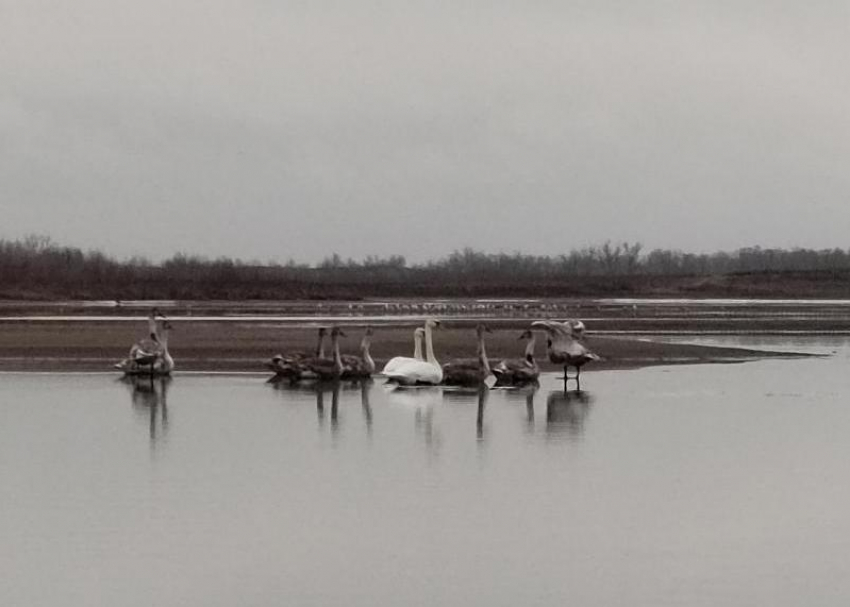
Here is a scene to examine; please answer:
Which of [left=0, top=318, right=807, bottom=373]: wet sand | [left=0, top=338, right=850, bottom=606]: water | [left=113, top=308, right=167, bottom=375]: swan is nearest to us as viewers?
[left=0, top=338, right=850, bottom=606]: water

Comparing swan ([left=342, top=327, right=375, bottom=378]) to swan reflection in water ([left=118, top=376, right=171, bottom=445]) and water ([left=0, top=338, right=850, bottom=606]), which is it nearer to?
swan reflection in water ([left=118, top=376, right=171, bottom=445])

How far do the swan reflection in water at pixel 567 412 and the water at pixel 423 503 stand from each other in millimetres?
62

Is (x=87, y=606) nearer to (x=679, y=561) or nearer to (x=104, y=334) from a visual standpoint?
(x=679, y=561)

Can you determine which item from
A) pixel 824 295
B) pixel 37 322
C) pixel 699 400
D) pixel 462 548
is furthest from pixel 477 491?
pixel 824 295

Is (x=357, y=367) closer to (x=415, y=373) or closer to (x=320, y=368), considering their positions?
(x=320, y=368)

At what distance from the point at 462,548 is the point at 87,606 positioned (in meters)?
2.80

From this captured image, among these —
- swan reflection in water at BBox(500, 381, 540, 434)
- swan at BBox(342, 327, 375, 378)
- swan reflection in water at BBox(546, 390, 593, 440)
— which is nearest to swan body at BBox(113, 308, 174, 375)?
swan at BBox(342, 327, 375, 378)

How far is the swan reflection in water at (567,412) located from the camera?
725 inches

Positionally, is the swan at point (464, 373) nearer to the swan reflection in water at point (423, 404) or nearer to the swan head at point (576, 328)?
the swan reflection in water at point (423, 404)

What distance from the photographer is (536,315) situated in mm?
53125

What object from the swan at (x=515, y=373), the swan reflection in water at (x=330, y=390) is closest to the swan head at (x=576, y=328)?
the swan at (x=515, y=373)

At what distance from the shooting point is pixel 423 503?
12969 mm

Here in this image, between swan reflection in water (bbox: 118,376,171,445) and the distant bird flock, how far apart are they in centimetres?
41

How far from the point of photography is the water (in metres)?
10.1
